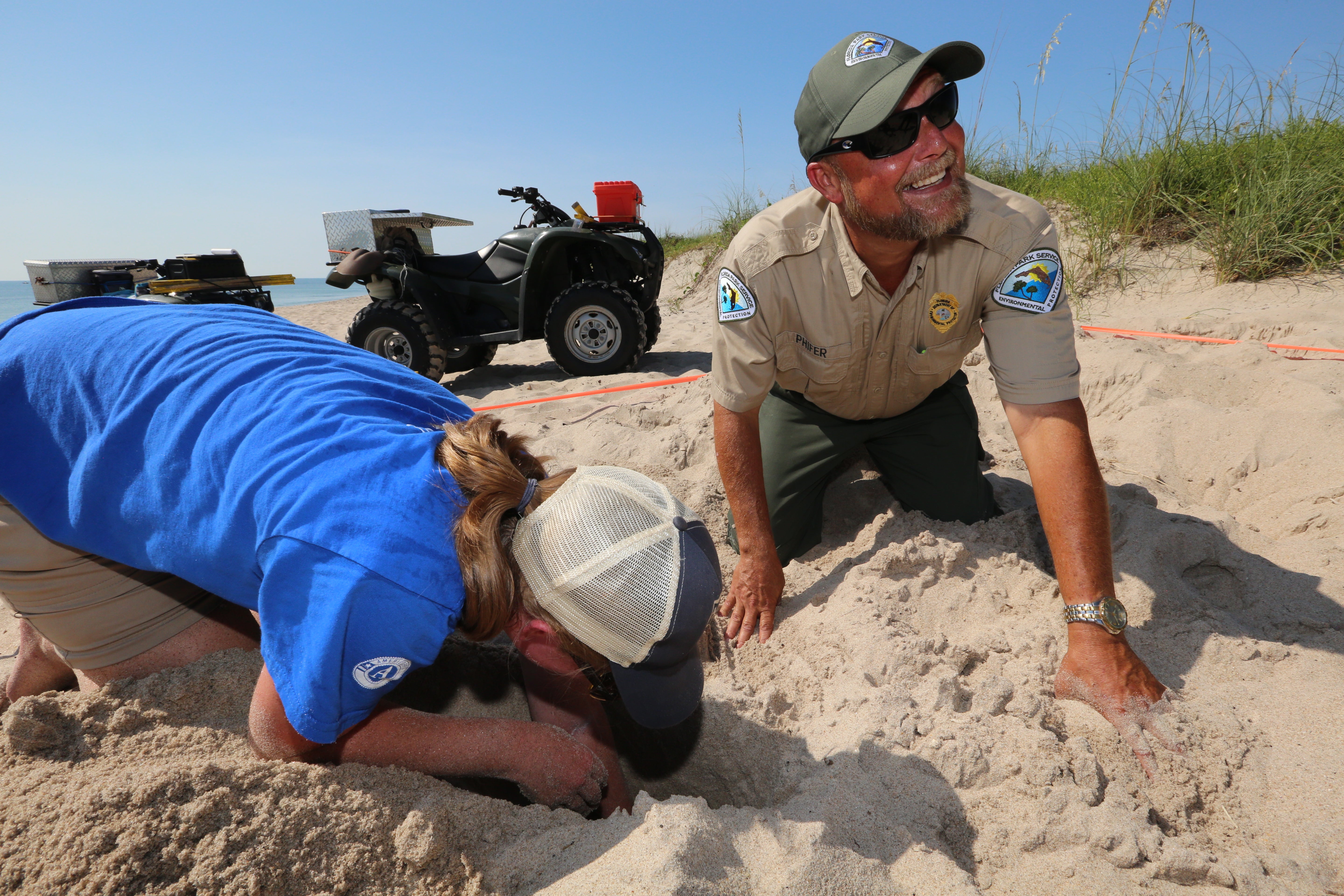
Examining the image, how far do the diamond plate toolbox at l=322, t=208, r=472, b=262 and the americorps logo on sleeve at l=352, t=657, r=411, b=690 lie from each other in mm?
4625

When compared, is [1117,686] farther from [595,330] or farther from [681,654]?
[595,330]

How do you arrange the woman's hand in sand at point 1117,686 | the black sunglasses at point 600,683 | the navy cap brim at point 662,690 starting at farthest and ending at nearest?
1. the woman's hand in sand at point 1117,686
2. the black sunglasses at point 600,683
3. the navy cap brim at point 662,690

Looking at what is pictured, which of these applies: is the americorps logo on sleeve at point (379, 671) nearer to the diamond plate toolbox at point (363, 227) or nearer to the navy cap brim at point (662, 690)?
the navy cap brim at point (662, 690)

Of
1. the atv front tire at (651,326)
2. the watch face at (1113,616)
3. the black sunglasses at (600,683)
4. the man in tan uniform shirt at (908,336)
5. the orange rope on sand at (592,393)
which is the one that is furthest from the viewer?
the atv front tire at (651,326)

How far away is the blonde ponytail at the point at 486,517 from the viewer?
1.09m

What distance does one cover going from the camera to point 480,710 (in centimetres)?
185

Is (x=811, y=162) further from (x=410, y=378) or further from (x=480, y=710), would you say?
(x=480, y=710)

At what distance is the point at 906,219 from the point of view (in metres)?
1.79

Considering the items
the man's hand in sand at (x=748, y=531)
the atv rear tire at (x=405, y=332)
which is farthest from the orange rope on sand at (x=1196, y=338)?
the atv rear tire at (x=405, y=332)

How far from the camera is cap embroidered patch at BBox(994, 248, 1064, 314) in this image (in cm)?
180

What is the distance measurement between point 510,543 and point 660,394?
9.20ft

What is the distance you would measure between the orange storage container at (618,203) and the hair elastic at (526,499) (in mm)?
4369

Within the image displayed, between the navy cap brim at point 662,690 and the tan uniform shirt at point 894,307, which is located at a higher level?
the tan uniform shirt at point 894,307

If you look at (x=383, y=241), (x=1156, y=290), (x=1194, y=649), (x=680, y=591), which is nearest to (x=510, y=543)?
(x=680, y=591)
